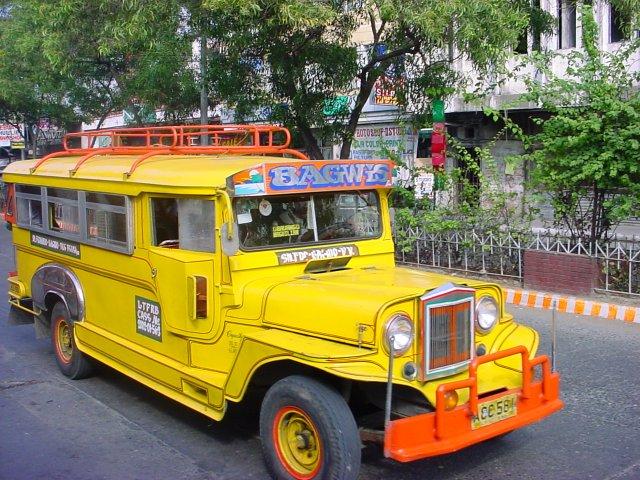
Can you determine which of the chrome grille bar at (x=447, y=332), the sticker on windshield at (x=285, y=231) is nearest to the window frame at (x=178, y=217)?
the sticker on windshield at (x=285, y=231)

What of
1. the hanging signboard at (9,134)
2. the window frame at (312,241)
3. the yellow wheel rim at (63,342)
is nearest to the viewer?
the window frame at (312,241)

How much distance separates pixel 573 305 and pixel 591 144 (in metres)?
2.13

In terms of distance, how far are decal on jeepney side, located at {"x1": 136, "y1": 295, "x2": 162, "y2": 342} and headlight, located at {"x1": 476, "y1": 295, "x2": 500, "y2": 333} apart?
7.57ft

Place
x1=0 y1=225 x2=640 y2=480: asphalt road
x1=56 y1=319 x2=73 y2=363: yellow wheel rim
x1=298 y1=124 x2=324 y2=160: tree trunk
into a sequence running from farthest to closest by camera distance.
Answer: x1=298 y1=124 x2=324 y2=160: tree trunk
x1=56 y1=319 x2=73 y2=363: yellow wheel rim
x1=0 y1=225 x2=640 y2=480: asphalt road

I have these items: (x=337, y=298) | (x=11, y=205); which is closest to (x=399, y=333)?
(x=337, y=298)

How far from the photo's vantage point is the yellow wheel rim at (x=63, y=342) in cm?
696

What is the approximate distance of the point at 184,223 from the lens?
17.1 ft

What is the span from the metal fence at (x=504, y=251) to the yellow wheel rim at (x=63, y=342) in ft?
19.6

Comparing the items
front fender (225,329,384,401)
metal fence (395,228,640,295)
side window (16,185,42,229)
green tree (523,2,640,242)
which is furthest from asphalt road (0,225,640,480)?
green tree (523,2,640,242)

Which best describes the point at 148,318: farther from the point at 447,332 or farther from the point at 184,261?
the point at 447,332

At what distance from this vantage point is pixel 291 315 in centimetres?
450

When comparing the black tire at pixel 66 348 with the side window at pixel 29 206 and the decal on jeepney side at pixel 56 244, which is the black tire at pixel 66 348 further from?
the side window at pixel 29 206

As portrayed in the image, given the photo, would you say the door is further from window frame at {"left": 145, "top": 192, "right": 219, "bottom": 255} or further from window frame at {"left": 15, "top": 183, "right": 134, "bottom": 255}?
window frame at {"left": 15, "top": 183, "right": 134, "bottom": 255}

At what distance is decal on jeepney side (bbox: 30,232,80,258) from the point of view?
6605mm
